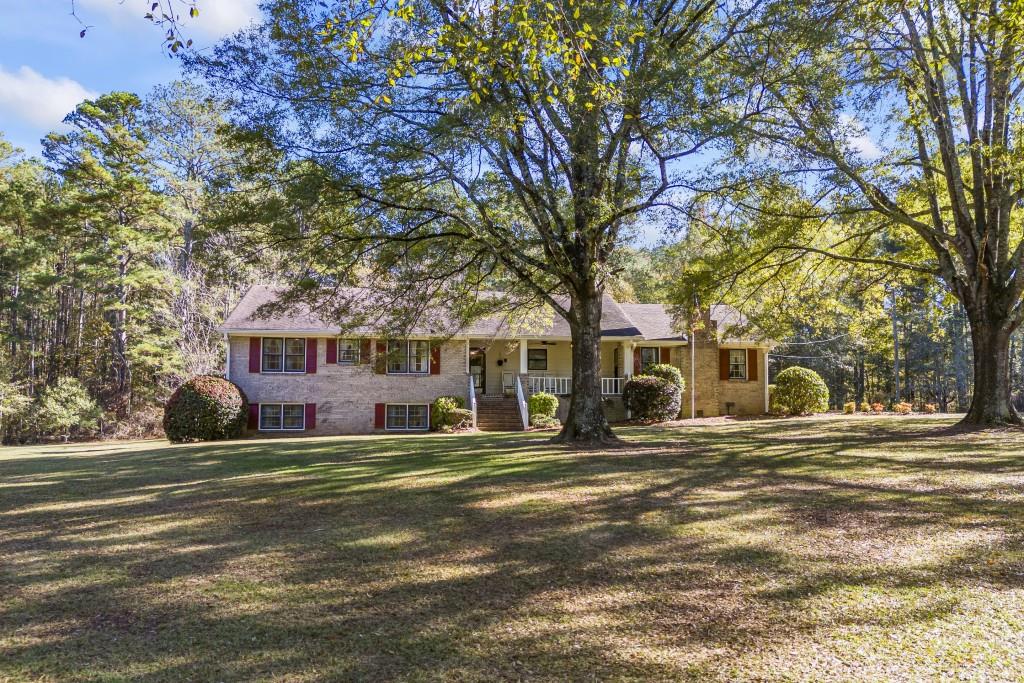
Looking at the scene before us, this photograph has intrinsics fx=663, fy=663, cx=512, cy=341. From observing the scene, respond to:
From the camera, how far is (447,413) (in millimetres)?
20828

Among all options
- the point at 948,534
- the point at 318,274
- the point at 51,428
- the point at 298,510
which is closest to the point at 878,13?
the point at 948,534

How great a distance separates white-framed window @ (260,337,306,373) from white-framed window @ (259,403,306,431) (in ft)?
3.82

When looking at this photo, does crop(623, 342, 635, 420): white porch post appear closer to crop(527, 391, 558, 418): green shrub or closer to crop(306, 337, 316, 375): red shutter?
crop(527, 391, 558, 418): green shrub

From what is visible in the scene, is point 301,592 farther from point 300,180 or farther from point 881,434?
point 881,434

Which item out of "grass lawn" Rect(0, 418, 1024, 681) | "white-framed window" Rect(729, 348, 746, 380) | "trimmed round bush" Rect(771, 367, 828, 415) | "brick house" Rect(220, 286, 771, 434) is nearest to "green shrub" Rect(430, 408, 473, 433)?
"brick house" Rect(220, 286, 771, 434)

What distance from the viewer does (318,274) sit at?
1279 cm

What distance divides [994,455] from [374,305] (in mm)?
11226

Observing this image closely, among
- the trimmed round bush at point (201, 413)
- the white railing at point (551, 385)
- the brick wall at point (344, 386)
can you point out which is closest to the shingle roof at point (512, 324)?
the brick wall at point (344, 386)

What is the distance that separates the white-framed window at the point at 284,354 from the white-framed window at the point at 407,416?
3232 millimetres

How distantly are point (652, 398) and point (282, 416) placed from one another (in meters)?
A: 12.2

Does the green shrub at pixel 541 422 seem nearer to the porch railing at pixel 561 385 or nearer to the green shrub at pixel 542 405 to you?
the green shrub at pixel 542 405

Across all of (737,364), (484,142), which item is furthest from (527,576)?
(737,364)

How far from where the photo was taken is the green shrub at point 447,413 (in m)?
20.8

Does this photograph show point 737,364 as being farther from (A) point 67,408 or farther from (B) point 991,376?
(A) point 67,408
